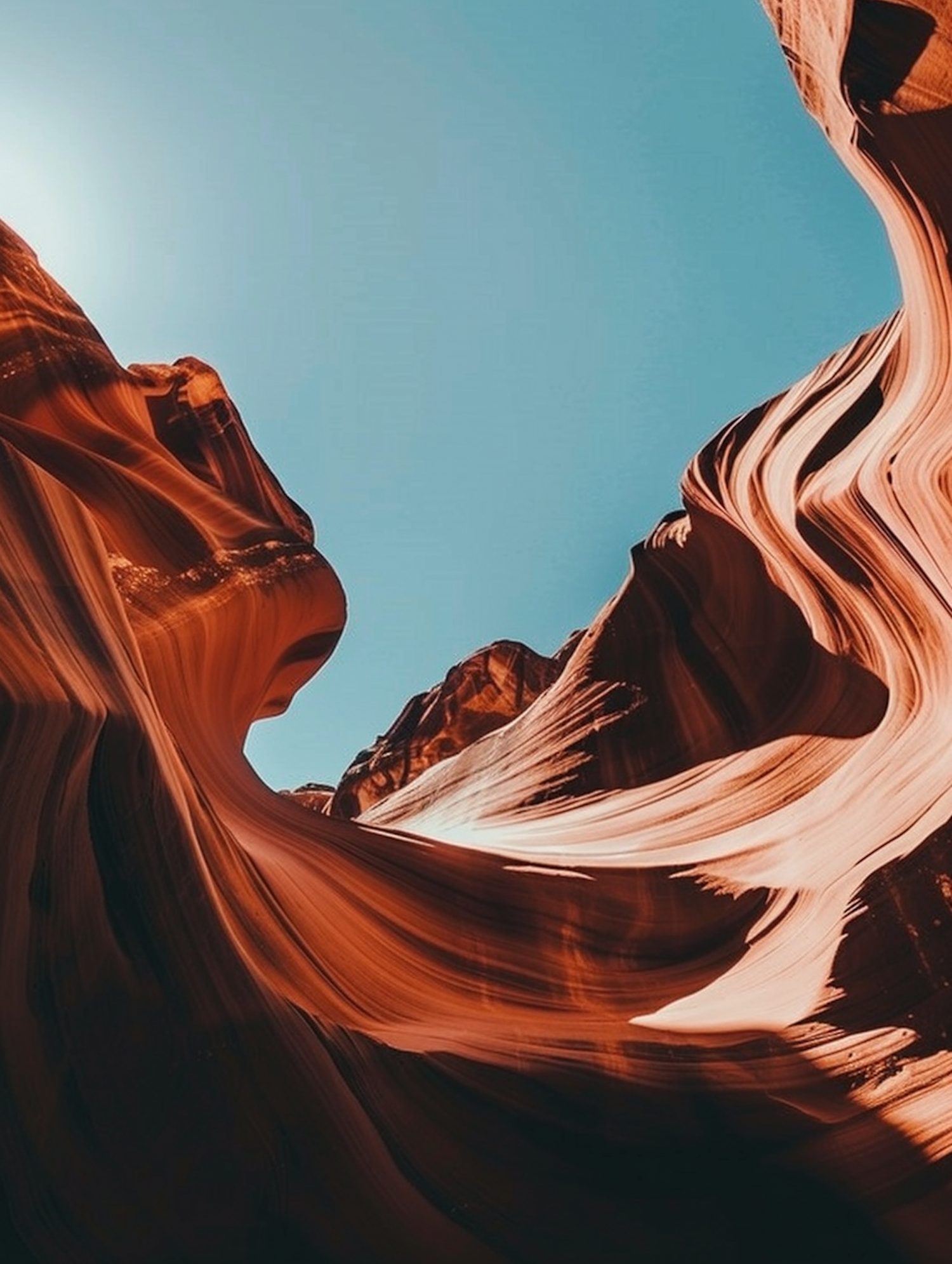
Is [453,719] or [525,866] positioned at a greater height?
[453,719]

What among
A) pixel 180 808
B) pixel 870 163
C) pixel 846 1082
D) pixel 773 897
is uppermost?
pixel 870 163

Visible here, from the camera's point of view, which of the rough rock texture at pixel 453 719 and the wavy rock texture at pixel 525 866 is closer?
the wavy rock texture at pixel 525 866

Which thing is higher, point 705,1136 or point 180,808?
point 180,808

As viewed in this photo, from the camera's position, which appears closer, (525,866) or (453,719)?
(525,866)

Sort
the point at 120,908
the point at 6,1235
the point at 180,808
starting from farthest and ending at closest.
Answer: the point at 180,808
the point at 120,908
the point at 6,1235

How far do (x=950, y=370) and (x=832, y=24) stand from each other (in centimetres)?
271

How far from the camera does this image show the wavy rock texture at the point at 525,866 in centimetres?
354

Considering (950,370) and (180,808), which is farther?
(950,370)

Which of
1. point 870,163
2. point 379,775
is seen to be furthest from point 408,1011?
point 379,775

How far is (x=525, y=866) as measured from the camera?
8.30 meters

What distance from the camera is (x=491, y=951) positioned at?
724 cm

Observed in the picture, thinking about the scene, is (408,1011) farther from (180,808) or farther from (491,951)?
(180,808)

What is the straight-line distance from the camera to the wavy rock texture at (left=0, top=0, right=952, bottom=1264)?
11.6 feet

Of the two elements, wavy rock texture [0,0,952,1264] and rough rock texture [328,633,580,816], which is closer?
wavy rock texture [0,0,952,1264]
